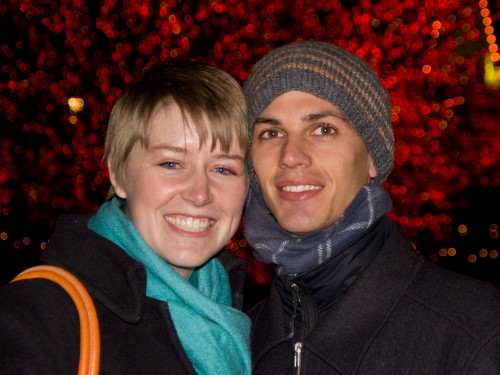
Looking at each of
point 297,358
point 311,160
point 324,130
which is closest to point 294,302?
point 297,358

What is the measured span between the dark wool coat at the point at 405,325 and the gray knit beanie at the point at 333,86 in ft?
1.60

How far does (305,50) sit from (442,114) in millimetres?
9280

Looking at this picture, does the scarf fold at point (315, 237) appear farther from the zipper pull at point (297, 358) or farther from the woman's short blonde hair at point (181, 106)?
the woman's short blonde hair at point (181, 106)

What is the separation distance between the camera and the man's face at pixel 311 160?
8.34ft

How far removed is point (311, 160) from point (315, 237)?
332 millimetres

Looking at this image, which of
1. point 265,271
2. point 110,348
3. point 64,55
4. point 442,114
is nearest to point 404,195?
point 442,114

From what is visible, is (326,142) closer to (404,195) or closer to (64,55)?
(64,55)

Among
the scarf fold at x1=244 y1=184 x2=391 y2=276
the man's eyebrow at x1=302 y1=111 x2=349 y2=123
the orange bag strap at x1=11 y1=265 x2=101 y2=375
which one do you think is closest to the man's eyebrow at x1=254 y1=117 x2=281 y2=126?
the man's eyebrow at x1=302 y1=111 x2=349 y2=123

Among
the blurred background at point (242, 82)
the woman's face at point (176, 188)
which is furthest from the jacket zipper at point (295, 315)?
the blurred background at point (242, 82)

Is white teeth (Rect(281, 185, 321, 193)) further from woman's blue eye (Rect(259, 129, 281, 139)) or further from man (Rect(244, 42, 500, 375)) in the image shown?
woman's blue eye (Rect(259, 129, 281, 139))

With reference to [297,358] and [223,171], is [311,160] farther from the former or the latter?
[297,358]

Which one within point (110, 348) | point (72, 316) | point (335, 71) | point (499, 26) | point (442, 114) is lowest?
point (442, 114)

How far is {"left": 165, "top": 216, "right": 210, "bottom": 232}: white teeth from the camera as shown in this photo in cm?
235

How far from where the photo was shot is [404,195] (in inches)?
463
